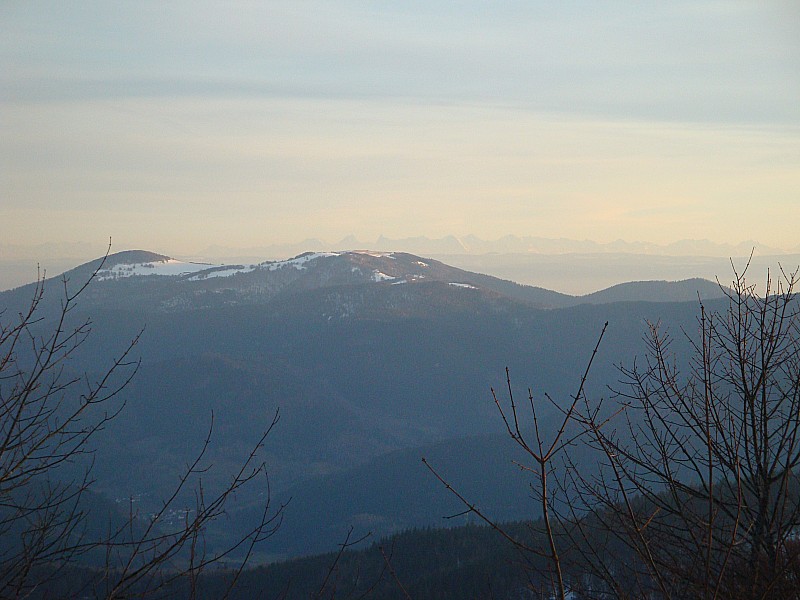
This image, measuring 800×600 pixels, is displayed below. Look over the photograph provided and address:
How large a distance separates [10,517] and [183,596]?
104m

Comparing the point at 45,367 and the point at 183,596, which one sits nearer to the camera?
the point at 45,367

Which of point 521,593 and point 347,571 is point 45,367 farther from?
point 347,571

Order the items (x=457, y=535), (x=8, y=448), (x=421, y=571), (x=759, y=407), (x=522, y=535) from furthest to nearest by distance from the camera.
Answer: (x=457, y=535)
(x=421, y=571)
(x=522, y=535)
(x=759, y=407)
(x=8, y=448)

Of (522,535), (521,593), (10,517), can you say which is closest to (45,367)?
(10,517)

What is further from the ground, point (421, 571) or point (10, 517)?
point (10, 517)

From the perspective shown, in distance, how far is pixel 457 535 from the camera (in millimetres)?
109188

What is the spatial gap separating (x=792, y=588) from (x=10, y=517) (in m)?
7.49

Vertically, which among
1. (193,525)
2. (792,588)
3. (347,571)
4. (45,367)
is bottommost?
(347,571)

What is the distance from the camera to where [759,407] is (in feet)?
28.7

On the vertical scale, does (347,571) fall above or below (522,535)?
below

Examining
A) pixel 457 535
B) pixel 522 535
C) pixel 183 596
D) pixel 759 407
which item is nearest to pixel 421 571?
pixel 457 535

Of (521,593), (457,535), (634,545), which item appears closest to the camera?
(634,545)

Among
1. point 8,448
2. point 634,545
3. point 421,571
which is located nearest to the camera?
point 634,545

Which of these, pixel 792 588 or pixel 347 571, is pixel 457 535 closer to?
pixel 347 571
